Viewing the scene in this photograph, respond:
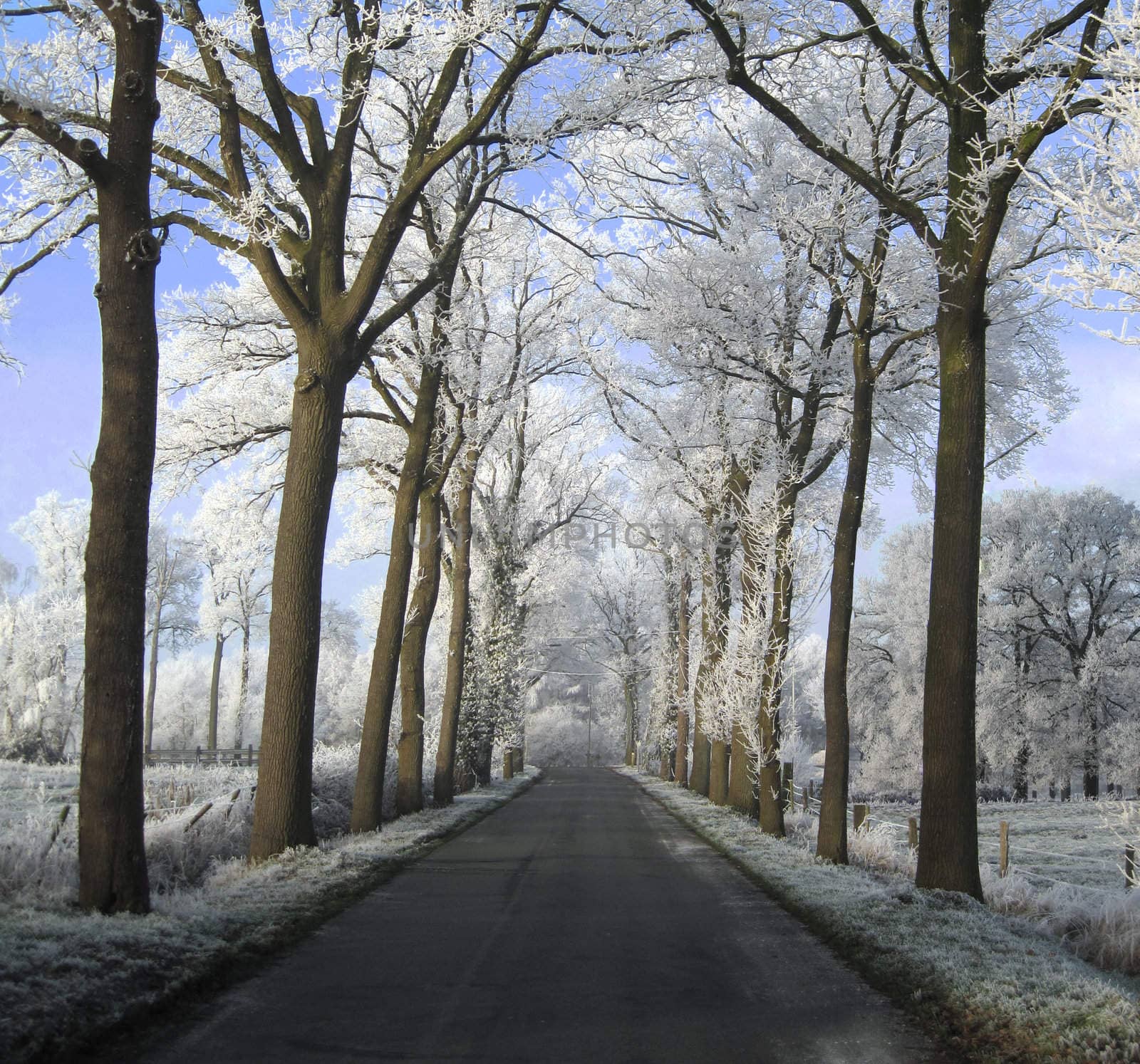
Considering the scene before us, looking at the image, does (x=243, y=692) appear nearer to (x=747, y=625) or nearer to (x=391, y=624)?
(x=391, y=624)

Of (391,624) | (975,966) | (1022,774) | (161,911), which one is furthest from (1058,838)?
(161,911)

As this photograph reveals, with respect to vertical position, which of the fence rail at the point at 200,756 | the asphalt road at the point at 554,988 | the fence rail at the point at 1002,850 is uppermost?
the asphalt road at the point at 554,988

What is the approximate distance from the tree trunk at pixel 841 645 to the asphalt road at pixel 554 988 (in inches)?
121

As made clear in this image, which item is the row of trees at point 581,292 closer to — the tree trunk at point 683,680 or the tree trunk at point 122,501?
the tree trunk at point 122,501

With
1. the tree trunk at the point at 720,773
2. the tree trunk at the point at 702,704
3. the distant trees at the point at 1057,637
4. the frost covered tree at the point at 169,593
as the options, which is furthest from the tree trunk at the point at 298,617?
the frost covered tree at the point at 169,593

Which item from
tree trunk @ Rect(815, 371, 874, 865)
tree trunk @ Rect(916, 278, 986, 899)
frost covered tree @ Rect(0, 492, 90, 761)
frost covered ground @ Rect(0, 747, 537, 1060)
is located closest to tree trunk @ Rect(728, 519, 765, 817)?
tree trunk @ Rect(815, 371, 874, 865)

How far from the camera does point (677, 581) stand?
35188mm

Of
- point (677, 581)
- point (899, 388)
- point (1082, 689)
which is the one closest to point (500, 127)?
point (899, 388)

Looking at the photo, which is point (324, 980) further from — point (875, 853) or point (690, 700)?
point (690, 700)

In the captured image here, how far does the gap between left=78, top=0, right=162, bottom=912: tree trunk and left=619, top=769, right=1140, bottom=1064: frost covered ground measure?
544 centimetres

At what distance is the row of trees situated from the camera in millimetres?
8078

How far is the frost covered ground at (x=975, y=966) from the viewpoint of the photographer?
5105 mm

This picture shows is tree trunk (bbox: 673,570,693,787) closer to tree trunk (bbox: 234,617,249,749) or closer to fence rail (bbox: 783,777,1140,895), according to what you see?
fence rail (bbox: 783,777,1140,895)

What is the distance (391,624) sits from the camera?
16766 mm
